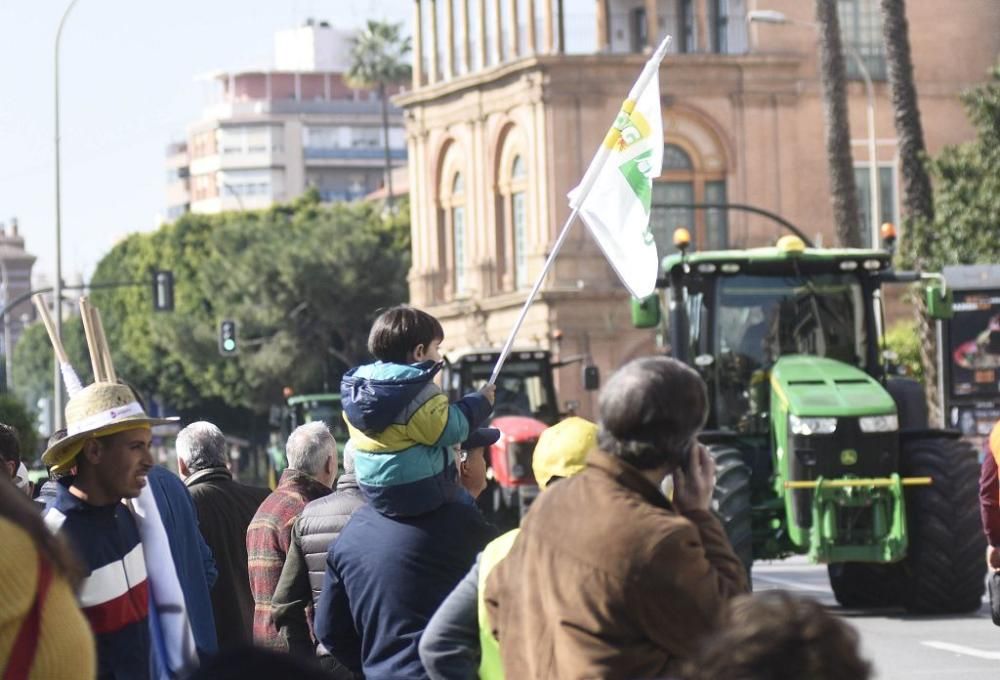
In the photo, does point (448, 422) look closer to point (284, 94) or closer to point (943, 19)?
point (943, 19)

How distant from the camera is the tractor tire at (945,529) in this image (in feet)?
62.5

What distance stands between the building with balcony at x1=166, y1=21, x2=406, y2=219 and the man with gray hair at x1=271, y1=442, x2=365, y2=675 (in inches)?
6546

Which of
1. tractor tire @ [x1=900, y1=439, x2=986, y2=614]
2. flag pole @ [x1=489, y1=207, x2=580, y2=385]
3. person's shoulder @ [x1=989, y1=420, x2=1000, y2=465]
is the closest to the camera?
flag pole @ [x1=489, y1=207, x2=580, y2=385]

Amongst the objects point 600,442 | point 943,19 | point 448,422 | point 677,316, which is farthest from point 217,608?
point 943,19

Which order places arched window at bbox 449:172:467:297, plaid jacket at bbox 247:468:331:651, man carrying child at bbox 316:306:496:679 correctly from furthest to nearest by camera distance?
arched window at bbox 449:172:467:297 < plaid jacket at bbox 247:468:331:651 < man carrying child at bbox 316:306:496:679

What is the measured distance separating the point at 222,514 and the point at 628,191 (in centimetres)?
228

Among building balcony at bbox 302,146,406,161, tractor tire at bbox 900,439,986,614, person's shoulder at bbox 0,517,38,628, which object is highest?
building balcony at bbox 302,146,406,161

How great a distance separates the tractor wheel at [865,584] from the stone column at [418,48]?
5257 cm

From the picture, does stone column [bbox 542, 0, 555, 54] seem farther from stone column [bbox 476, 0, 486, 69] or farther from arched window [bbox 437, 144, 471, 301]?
Answer: arched window [bbox 437, 144, 471, 301]

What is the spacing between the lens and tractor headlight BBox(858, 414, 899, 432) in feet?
63.2

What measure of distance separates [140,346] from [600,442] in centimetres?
9302

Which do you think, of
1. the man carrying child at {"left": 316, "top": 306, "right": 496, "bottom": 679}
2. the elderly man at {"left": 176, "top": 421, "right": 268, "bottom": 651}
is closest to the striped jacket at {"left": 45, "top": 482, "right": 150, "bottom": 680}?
the man carrying child at {"left": 316, "top": 306, "right": 496, "bottom": 679}

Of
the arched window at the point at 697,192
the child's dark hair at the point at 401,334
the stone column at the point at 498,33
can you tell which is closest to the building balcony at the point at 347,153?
the stone column at the point at 498,33

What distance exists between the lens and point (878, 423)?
19281mm
